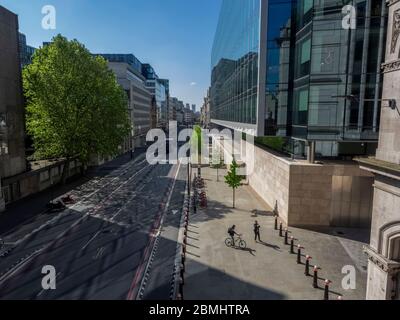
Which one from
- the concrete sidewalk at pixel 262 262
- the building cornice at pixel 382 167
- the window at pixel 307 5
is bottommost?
the concrete sidewalk at pixel 262 262

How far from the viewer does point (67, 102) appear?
3422cm

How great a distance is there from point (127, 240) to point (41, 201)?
15.2 meters

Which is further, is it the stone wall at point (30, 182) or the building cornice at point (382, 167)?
the stone wall at point (30, 182)

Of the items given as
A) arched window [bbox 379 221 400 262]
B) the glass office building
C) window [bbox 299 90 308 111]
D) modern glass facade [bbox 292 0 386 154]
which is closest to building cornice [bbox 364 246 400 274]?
arched window [bbox 379 221 400 262]

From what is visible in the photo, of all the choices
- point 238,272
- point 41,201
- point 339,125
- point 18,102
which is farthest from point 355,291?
point 18,102

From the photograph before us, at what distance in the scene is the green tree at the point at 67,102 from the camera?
109 feet

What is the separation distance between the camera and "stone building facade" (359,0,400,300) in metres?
9.90

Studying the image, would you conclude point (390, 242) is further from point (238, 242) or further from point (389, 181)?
point (238, 242)

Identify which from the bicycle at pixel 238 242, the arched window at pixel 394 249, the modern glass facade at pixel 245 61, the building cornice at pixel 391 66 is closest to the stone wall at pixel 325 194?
the bicycle at pixel 238 242

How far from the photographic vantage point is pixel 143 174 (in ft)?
153

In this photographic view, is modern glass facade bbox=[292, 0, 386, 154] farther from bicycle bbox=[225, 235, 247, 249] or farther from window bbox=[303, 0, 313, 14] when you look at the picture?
bicycle bbox=[225, 235, 247, 249]

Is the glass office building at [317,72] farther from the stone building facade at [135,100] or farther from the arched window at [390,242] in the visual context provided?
the stone building facade at [135,100]

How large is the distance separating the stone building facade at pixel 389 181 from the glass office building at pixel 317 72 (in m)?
5.19
